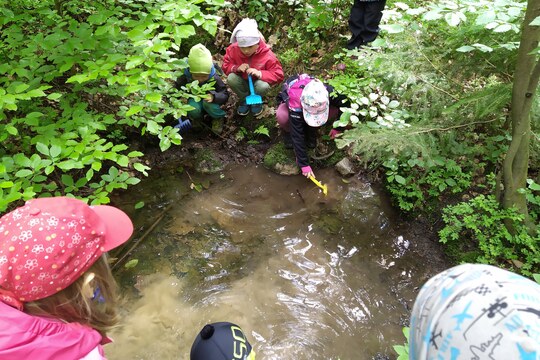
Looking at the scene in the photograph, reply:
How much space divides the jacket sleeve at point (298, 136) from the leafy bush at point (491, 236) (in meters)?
1.57

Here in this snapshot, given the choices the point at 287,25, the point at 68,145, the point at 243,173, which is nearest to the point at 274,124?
the point at 243,173

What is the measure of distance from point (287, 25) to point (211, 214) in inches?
135

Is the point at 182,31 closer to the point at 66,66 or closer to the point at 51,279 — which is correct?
the point at 66,66

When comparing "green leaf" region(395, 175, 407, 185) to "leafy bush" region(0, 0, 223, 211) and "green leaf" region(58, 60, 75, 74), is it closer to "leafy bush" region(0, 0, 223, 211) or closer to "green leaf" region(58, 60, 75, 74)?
"leafy bush" region(0, 0, 223, 211)

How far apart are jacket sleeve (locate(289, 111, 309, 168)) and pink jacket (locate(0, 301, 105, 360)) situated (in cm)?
301

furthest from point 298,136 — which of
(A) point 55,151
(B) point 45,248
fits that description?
(B) point 45,248

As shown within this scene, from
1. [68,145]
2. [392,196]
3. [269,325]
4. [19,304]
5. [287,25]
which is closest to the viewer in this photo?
[19,304]

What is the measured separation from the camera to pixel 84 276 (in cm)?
145

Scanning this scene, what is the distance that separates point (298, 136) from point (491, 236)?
2112 mm

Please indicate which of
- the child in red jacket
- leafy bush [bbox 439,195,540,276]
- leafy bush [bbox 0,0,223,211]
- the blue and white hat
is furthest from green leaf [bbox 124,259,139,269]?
the blue and white hat

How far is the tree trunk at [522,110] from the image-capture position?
225 cm

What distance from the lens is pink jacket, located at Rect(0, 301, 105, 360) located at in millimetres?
1187

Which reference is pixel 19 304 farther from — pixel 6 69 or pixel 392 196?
pixel 392 196

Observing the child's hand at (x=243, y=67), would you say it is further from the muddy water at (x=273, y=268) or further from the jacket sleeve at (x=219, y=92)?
the muddy water at (x=273, y=268)
